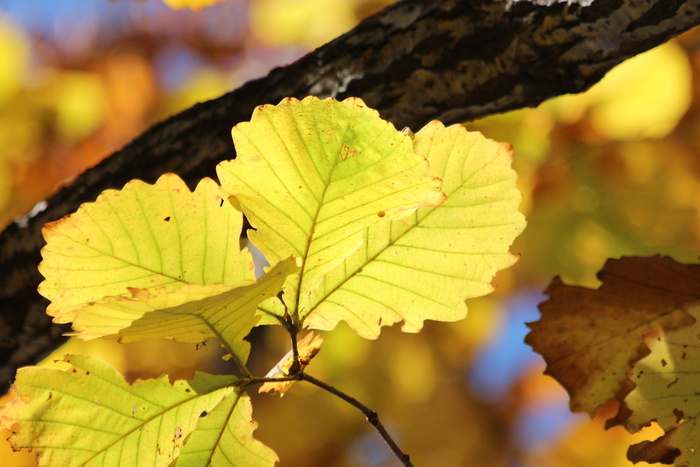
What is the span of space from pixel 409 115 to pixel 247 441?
0.39m

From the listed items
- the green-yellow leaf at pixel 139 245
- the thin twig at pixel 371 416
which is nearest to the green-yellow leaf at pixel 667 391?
the thin twig at pixel 371 416

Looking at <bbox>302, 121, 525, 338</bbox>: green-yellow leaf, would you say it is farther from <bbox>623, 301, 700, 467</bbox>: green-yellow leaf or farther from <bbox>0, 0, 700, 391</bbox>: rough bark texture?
<bbox>0, 0, 700, 391</bbox>: rough bark texture

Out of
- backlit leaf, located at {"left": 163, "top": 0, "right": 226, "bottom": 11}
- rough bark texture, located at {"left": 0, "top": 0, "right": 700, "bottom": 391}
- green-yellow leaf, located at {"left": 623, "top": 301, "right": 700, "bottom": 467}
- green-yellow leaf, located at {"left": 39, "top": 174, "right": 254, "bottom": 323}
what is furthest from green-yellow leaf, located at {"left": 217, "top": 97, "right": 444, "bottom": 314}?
backlit leaf, located at {"left": 163, "top": 0, "right": 226, "bottom": 11}

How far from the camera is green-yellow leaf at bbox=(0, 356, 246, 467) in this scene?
38cm

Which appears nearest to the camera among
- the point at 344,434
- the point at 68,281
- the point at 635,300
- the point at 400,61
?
the point at 68,281

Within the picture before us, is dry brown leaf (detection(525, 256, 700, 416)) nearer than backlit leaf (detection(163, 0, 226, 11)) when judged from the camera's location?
Yes

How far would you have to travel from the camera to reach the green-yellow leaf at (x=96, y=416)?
38cm

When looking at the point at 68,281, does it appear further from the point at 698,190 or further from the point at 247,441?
the point at 698,190

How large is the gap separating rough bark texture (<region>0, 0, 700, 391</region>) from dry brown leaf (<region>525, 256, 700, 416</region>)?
0.65 ft

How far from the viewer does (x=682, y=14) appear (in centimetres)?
54

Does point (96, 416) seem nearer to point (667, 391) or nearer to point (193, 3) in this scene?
point (667, 391)

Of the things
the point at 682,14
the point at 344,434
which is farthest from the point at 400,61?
the point at 344,434

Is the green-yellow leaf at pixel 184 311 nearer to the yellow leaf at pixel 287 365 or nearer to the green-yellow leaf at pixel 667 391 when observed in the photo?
the yellow leaf at pixel 287 365

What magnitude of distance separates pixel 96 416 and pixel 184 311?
119 millimetres
